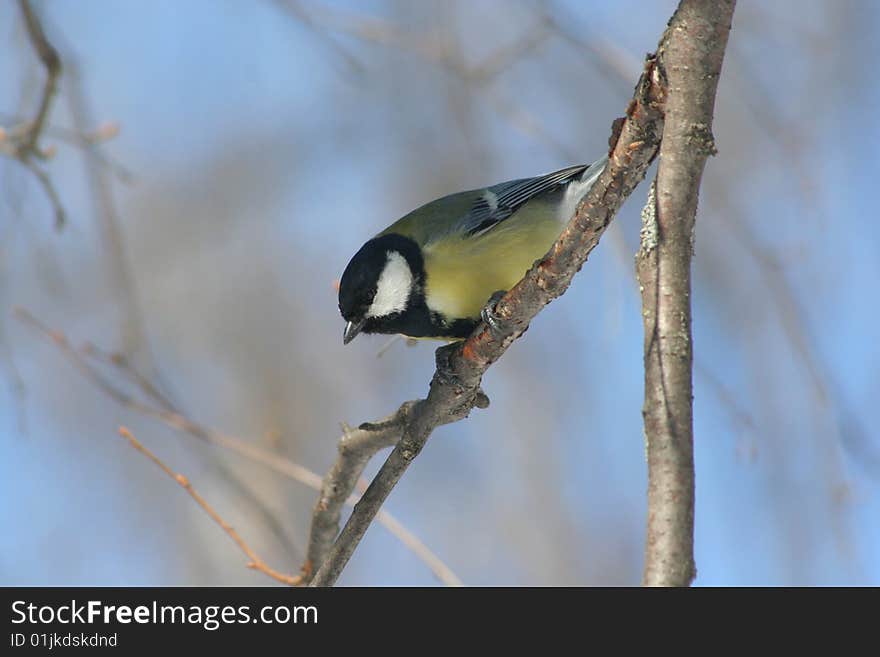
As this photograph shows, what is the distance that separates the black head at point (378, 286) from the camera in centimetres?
334

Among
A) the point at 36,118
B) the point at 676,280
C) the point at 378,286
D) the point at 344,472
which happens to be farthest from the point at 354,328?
the point at 676,280

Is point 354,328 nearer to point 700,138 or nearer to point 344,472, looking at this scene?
point 344,472

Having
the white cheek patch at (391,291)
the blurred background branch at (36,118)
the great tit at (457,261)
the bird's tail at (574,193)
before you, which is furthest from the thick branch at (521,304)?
the blurred background branch at (36,118)

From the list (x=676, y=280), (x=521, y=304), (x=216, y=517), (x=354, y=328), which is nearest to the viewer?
(x=676, y=280)

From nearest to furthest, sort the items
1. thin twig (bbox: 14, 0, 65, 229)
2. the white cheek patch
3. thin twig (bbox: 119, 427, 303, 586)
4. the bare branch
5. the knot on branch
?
the knot on branch → the bare branch → thin twig (bbox: 119, 427, 303, 586) → thin twig (bbox: 14, 0, 65, 229) → the white cheek patch

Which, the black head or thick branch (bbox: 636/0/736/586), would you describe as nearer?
thick branch (bbox: 636/0/736/586)

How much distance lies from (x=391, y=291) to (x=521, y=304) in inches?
50.1

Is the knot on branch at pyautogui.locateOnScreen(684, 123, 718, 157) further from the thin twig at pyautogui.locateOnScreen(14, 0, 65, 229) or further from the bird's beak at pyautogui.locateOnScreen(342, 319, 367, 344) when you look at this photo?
the thin twig at pyautogui.locateOnScreen(14, 0, 65, 229)

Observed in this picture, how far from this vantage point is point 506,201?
137 inches

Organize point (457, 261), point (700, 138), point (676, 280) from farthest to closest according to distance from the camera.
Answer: point (457, 261), point (676, 280), point (700, 138)

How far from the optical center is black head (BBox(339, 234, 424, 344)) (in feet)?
11.0

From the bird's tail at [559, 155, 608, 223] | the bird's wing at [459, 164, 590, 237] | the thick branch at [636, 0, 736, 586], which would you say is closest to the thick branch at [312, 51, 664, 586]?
the thick branch at [636, 0, 736, 586]

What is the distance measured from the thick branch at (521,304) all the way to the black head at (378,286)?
549 millimetres

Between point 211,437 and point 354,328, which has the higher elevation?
point 354,328
